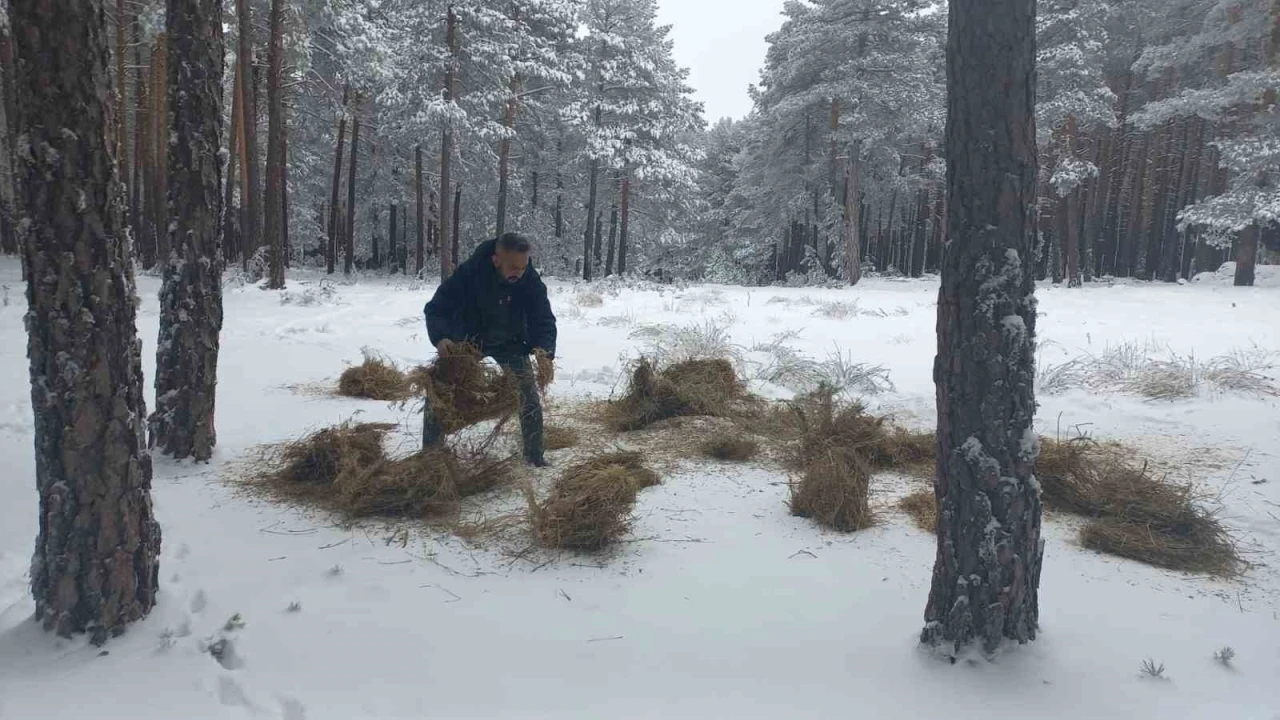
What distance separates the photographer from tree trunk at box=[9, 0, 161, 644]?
2537 millimetres

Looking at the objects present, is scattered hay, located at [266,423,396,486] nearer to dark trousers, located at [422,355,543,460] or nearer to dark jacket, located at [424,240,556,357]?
dark trousers, located at [422,355,543,460]

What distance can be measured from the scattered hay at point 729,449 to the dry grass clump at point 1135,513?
1932 mm

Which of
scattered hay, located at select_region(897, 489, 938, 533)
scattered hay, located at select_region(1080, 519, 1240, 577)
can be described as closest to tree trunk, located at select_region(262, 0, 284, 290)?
scattered hay, located at select_region(897, 489, 938, 533)

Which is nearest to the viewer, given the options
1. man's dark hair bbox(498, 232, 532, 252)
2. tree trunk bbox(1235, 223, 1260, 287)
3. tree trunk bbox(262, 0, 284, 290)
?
man's dark hair bbox(498, 232, 532, 252)

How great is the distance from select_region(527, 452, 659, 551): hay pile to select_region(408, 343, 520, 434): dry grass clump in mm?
834

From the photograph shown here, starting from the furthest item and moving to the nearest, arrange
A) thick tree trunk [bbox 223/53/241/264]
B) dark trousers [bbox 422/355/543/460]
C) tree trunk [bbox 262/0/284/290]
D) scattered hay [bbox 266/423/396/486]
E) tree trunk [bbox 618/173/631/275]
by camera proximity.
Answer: tree trunk [bbox 618/173/631/275]
thick tree trunk [bbox 223/53/241/264]
tree trunk [bbox 262/0/284/290]
dark trousers [bbox 422/355/543/460]
scattered hay [bbox 266/423/396/486]

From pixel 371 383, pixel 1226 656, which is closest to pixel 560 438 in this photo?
pixel 371 383

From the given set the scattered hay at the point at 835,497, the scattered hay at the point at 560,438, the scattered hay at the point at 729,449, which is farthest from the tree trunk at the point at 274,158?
the scattered hay at the point at 835,497

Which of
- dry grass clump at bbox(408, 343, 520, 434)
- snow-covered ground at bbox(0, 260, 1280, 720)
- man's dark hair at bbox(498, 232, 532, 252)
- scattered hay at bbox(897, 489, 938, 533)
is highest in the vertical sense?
man's dark hair at bbox(498, 232, 532, 252)

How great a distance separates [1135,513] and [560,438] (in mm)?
3796

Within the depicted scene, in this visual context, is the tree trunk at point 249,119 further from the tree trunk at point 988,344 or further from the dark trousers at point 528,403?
the tree trunk at point 988,344

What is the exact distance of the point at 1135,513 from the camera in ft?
13.2

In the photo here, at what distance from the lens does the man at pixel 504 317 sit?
187 inches

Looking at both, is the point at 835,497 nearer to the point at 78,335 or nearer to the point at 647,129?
the point at 78,335
